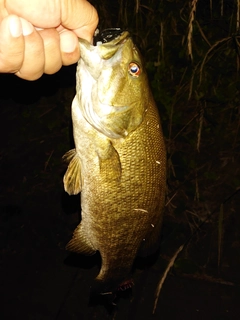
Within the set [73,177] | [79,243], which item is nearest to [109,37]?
[73,177]

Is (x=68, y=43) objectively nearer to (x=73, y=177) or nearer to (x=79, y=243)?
(x=73, y=177)

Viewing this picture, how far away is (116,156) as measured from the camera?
183 centimetres

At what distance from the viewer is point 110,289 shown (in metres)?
2.06

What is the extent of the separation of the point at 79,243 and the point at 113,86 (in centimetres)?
79

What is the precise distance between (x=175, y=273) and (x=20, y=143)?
2.04 m

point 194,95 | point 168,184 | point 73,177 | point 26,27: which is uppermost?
point 26,27

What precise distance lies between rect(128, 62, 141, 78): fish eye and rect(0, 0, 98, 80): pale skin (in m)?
0.23

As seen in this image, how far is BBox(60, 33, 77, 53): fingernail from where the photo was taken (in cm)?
158

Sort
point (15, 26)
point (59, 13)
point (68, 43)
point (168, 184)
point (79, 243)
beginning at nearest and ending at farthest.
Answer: point (15, 26), point (59, 13), point (68, 43), point (79, 243), point (168, 184)

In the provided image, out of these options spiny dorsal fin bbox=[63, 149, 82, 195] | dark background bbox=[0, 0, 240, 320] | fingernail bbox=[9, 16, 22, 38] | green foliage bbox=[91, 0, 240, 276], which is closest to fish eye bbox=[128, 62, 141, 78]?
spiny dorsal fin bbox=[63, 149, 82, 195]

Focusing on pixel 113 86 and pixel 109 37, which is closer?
pixel 109 37

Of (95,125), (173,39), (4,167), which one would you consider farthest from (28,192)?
(95,125)

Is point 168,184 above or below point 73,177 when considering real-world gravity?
below

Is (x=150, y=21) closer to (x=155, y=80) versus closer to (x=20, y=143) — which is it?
(x=155, y=80)
